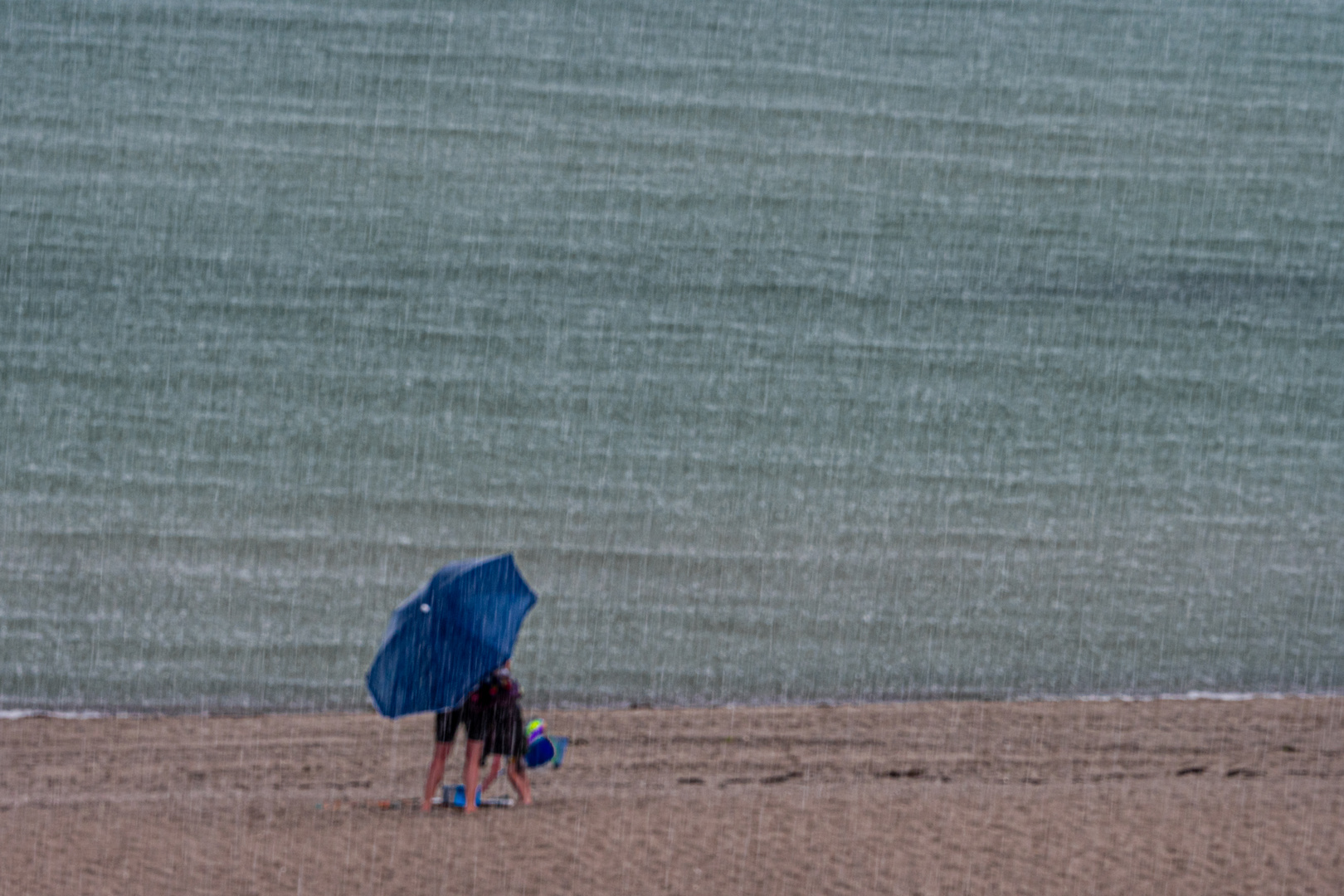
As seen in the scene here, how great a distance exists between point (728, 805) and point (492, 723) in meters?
1.48

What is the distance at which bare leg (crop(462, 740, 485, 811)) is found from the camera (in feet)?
29.9

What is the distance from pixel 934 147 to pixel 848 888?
3117 centimetres

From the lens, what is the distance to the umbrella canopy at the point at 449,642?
861 cm

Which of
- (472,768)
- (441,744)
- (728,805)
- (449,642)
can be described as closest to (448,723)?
(441,744)

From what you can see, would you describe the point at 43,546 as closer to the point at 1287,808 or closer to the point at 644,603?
the point at 644,603

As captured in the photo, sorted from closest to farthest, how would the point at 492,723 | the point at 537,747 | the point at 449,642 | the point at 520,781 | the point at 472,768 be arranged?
the point at 449,642 → the point at 492,723 → the point at 472,768 → the point at 537,747 → the point at 520,781

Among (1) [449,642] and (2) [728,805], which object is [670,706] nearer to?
(2) [728,805]

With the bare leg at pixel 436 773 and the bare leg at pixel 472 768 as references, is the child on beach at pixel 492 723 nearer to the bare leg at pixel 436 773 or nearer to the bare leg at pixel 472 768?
the bare leg at pixel 472 768

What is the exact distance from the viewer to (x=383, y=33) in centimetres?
4331

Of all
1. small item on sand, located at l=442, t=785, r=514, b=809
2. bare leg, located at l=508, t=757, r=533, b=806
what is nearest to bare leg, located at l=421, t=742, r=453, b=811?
small item on sand, located at l=442, t=785, r=514, b=809

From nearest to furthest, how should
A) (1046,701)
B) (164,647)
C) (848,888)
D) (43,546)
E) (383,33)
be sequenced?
1. (848,888)
2. (1046,701)
3. (164,647)
4. (43,546)
5. (383,33)

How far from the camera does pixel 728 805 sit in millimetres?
9453

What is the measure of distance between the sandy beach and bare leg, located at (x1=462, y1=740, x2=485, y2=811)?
141 mm

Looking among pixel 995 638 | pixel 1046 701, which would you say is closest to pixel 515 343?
pixel 995 638
